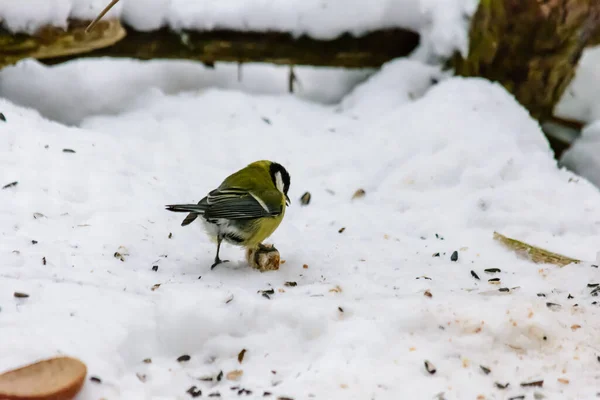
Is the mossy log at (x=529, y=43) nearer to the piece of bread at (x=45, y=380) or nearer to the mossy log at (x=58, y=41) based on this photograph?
the mossy log at (x=58, y=41)

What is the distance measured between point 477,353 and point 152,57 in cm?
346

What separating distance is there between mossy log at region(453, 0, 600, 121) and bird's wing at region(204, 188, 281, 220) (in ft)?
8.55

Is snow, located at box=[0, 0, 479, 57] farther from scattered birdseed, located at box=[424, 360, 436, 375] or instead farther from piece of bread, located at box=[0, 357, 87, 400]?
scattered birdseed, located at box=[424, 360, 436, 375]

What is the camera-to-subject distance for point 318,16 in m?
4.92

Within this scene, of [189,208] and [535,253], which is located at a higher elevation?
[189,208]

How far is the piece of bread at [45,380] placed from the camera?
1.70 m

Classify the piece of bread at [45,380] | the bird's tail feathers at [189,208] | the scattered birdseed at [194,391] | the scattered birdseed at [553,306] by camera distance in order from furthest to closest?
the bird's tail feathers at [189,208]
the scattered birdseed at [553,306]
the scattered birdseed at [194,391]
the piece of bread at [45,380]

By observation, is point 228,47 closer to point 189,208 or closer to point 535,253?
point 189,208

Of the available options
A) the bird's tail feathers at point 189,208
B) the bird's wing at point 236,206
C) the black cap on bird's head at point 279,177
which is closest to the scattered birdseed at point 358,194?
the black cap on bird's head at point 279,177

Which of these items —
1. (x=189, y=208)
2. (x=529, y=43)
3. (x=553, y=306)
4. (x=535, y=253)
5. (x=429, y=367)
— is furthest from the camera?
(x=529, y=43)

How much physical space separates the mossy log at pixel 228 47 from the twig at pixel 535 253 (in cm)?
232

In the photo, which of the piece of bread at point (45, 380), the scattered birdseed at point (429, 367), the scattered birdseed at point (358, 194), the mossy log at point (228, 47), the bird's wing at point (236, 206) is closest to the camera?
the piece of bread at point (45, 380)

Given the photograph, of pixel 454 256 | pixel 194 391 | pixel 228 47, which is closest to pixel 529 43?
pixel 228 47

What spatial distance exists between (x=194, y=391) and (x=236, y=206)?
→ 3.73ft
